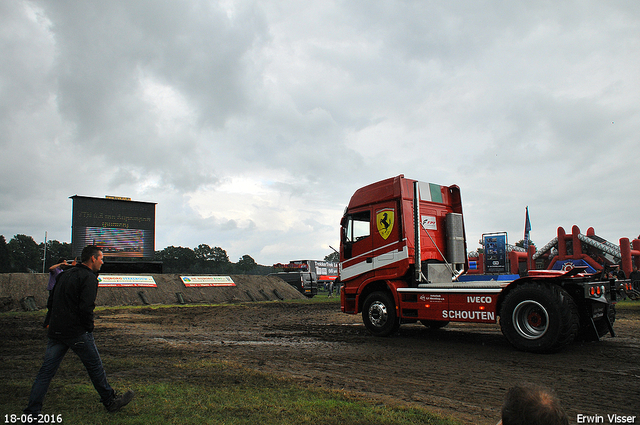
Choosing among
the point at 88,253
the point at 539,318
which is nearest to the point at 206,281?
the point at 539,318

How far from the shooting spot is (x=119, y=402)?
4273 mm

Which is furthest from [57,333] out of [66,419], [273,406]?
[273,406]

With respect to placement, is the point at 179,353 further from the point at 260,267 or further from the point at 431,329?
the point at 260,267

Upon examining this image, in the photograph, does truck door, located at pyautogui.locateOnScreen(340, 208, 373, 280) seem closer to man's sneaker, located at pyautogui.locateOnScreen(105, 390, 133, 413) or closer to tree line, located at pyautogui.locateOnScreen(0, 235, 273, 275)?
man's sneaker, located at pyautogui.locateOnScreen(105, 390, 133, 413)

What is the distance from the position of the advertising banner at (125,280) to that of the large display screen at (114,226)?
9.06 ft

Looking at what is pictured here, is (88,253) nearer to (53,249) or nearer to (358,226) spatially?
(358,226)

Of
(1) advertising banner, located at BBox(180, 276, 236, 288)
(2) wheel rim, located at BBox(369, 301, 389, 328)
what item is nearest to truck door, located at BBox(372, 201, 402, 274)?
(2) wheel rim, located at BBox(369, 301, 389, 328)

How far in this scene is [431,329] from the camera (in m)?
11.4

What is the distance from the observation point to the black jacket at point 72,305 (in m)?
4.19

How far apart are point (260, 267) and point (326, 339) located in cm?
10036

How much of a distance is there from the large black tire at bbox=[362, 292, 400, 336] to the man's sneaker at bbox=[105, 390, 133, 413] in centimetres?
659

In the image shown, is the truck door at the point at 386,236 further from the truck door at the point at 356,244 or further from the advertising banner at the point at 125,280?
the advertising banner at the point at 125,280

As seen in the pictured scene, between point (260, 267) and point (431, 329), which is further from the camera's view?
point (260, 267)

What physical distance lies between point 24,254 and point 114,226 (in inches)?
2656
